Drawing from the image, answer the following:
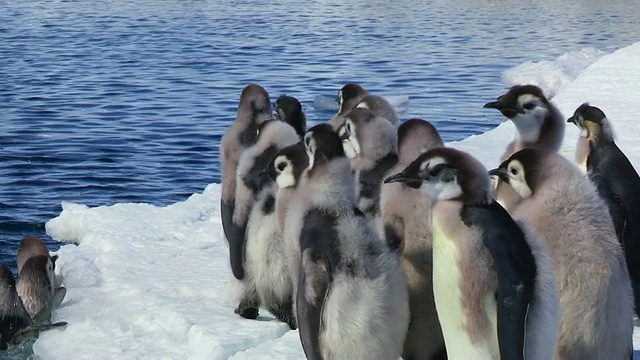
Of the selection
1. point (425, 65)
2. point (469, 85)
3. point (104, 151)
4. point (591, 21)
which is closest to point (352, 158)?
point (104, 151)


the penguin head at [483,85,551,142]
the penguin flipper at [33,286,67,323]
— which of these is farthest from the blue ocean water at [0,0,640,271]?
the penguin head at [483,85,551,142]

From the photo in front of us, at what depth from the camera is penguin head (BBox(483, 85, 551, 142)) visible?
532cm

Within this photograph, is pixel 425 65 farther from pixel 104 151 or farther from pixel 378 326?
pixel 378 326

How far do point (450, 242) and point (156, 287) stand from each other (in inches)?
102

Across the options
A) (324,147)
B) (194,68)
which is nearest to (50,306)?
(324,147)

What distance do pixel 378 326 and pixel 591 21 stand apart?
2671 cm

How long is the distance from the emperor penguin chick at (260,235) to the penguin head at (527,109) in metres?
1.05

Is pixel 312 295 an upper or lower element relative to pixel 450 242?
lower

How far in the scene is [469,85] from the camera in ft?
61.8

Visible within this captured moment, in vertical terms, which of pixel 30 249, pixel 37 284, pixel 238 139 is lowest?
pixel 30 249

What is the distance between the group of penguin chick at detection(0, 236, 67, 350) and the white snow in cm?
10

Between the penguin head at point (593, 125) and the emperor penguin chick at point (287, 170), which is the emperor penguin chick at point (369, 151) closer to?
the emperor penguin chick at point (287, 170)

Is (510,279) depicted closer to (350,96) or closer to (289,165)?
(289,165)

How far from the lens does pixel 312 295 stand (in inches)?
168
